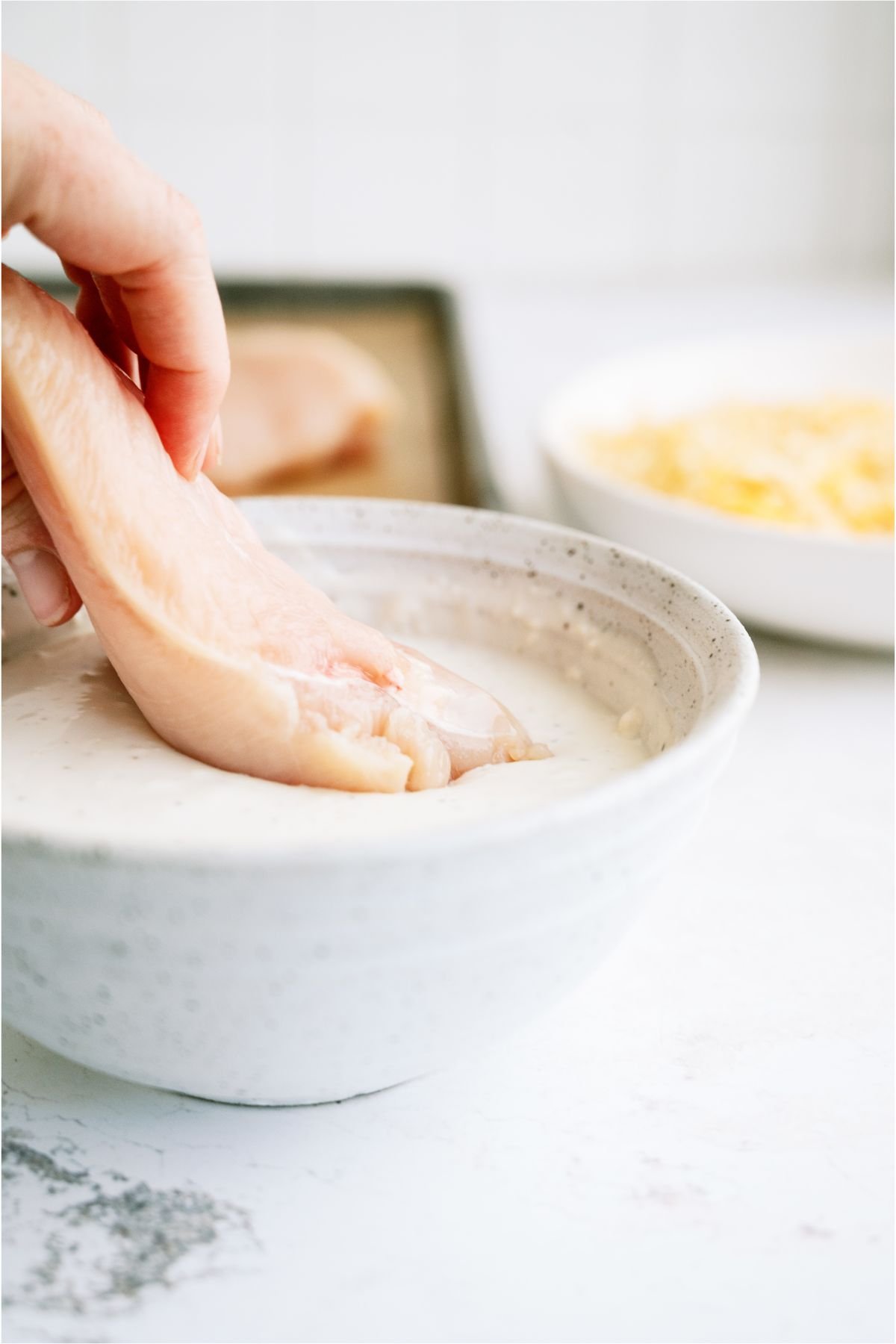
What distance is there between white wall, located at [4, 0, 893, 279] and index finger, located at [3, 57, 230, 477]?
2.29 meters

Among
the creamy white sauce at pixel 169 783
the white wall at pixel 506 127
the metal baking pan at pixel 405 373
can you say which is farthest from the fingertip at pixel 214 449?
the white wall at pixel 506 127

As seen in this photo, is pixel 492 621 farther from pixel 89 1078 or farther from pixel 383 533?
pixel 89 1078

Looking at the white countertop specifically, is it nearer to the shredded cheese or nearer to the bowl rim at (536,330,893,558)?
the bowl rim at (536,330,893,558)

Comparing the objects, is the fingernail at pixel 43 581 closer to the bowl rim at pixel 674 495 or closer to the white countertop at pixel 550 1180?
the white countertop at pixel 550 1180

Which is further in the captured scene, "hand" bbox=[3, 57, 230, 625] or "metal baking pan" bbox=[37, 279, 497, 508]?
"metal baking pan" bbox=[37, 279, 497, 508]

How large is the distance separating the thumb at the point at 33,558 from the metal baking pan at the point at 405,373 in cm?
78

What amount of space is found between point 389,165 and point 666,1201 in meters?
2.74

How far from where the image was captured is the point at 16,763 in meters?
0.57

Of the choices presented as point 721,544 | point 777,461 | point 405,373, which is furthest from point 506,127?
point 721,544

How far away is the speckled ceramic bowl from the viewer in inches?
16.8

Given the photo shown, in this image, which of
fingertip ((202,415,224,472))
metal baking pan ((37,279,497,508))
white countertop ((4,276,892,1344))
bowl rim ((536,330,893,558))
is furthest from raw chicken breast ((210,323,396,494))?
white countertop ((4,276,892,1344))

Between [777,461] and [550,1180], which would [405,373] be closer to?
[777,461]

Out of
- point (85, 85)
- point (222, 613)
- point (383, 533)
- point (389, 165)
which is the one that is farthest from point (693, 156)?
point (222, 613)

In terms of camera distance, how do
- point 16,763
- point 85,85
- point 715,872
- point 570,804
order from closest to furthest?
point 570,804
point 16,763
point 715,872
point 85,85
